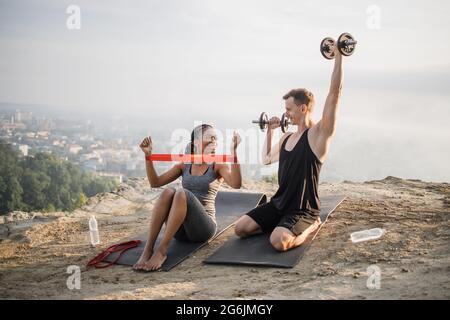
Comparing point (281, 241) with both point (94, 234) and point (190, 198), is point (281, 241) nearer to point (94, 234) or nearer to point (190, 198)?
point (190, 198)

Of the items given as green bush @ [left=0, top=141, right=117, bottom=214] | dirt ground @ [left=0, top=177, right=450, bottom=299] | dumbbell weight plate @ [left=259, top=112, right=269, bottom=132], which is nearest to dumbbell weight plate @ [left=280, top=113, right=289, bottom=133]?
dumbbell weight plate @ [left=259, top=112, right=269, bottom=132]

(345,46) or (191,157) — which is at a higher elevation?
(345,46)

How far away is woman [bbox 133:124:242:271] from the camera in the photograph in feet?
13.5

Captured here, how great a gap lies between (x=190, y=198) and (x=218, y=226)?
Answer: 1068 mm

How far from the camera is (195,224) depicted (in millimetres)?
4422

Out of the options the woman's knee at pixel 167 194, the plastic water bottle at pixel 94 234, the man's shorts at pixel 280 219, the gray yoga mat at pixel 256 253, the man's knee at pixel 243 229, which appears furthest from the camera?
the plastic water bottle at pixel 94 234

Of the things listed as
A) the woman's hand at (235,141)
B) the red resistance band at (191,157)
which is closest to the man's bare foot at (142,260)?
the red resistance band at (191,157)

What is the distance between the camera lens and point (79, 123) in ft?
100

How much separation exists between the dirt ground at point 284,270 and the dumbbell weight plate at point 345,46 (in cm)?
177

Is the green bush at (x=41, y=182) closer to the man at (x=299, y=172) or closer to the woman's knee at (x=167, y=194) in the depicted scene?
the woman's knee at (x=167, y=194)

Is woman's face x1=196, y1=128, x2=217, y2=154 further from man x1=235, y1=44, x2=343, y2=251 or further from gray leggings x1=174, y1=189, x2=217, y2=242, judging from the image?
man x1=235, y1=44, x2=343, y2=251

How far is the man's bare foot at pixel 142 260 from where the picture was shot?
13.5 feet

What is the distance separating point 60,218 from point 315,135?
4463 mm

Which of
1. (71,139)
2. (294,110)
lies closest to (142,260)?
(294,110)
